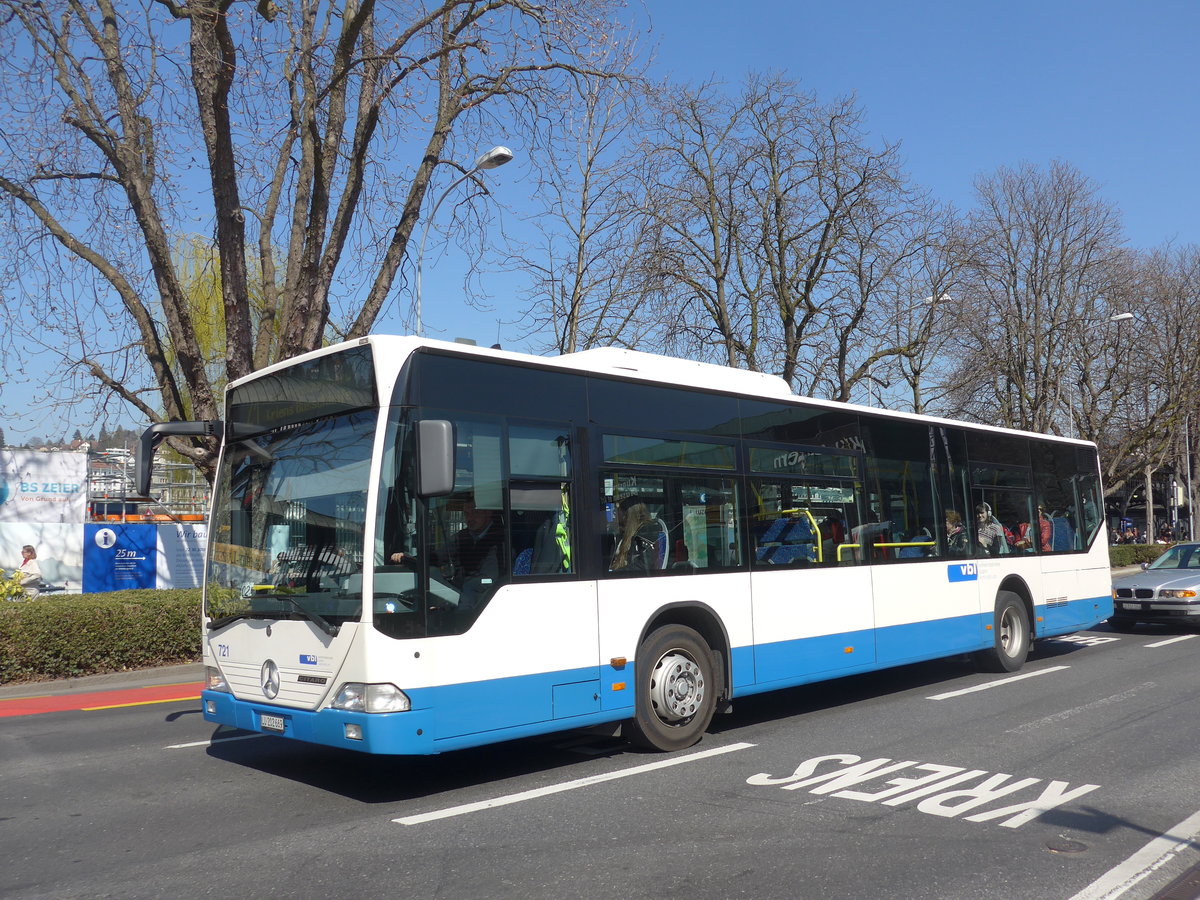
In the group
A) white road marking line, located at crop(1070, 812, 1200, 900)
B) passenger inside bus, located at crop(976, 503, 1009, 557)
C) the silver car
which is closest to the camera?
white road marking line, located at crop(1070, 812, 1200, 900)

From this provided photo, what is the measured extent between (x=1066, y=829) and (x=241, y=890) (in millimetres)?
4458

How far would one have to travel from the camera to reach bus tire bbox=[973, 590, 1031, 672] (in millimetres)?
12281

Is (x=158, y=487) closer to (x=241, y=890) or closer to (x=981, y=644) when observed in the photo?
(x=981, y=644)

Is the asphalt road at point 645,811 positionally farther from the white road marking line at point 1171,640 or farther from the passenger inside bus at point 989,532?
the white road marking line at point 1171,640

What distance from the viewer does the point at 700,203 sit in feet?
75.6

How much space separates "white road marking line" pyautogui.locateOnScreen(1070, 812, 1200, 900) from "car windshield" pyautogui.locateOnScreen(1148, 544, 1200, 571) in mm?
14002

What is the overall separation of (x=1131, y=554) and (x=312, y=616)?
35.4 meters

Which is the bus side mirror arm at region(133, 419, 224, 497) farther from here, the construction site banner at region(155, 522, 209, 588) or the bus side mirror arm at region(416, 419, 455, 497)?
the construction site banner at region(155, 522, 209, 588)

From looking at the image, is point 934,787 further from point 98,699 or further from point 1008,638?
point 98,699

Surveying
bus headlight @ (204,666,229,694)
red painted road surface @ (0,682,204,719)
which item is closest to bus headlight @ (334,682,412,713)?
bus headlight @ (204,666,229,694)

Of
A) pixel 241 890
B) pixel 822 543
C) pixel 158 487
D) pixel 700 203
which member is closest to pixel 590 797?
pixel 241 890

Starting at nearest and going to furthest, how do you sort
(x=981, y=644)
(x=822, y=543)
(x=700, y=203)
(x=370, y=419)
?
(x=370, y=419)
(x=822, y=543)
(x=981, y=644)
(x=700, y=203)

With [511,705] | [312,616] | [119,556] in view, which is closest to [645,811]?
[511,705]

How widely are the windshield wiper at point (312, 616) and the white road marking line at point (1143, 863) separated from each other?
430 cm
